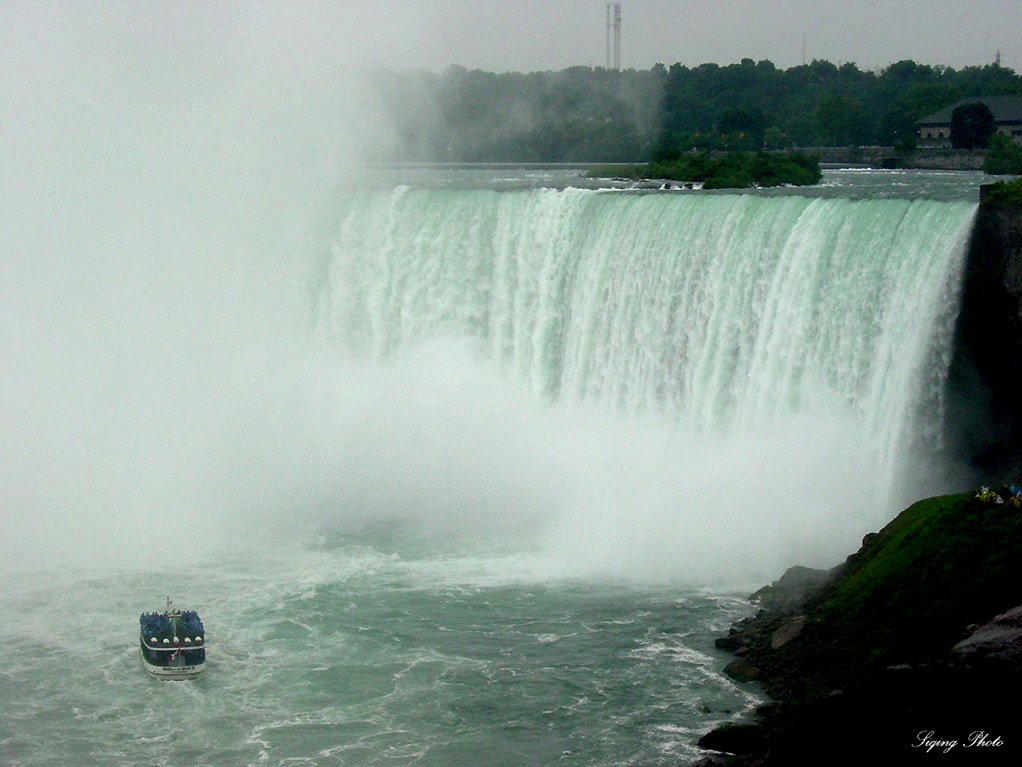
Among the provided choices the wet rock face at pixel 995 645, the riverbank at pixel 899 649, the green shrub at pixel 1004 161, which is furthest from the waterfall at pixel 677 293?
the green shrub at pixel 1004 161

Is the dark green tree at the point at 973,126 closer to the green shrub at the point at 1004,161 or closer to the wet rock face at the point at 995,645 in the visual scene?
the green shrub at the point at 1004,161

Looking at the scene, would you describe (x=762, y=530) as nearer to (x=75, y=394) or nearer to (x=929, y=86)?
(x=75, y=394)

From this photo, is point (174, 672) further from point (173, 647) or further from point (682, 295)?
point (682, 295)

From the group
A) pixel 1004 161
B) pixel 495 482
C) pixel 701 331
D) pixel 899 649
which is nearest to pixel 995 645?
pixel 899 649

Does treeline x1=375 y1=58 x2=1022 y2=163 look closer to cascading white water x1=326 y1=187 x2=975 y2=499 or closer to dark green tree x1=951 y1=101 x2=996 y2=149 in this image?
dark green tree x1=951 y1=101 x2=996 y2=149

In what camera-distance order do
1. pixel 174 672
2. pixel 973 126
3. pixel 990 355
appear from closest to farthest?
pixel 174 672 < pixel 990 355 < pixel 973 126

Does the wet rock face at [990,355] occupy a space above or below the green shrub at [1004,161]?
below
